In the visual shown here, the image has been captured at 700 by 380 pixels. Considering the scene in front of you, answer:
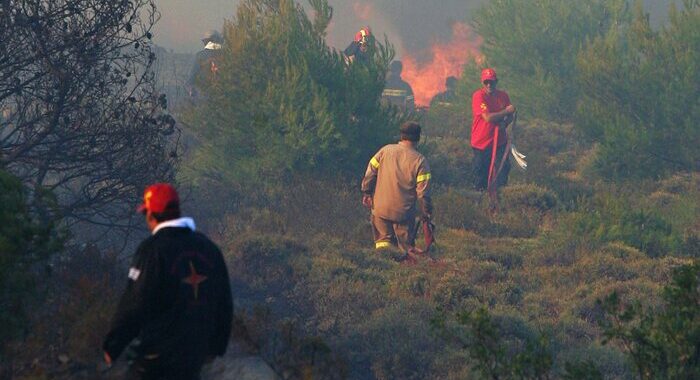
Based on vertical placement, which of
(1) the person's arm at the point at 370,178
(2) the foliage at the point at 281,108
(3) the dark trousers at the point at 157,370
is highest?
(2) the foliage at the point at 281,108

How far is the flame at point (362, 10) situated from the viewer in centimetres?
5122

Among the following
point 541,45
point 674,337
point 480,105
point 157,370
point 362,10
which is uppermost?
point 362,10

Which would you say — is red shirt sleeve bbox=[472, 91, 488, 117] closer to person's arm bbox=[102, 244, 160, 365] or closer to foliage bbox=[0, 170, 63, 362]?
foliage bbox=[0, 170, 63, 362]

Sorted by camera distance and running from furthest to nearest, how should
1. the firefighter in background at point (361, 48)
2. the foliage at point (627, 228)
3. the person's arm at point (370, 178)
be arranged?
the firefighter in background at point (361, 48)
the foliage at point (627, 228)
the person's arm at point (370, 178)

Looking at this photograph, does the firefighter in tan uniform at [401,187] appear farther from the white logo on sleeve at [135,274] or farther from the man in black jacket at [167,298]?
the white logo on sleeve at [135,274]

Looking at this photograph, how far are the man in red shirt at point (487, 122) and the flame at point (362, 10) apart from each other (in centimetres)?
3455

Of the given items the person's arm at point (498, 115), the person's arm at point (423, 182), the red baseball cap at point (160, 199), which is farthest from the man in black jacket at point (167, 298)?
the person's arm at point (498, 115)

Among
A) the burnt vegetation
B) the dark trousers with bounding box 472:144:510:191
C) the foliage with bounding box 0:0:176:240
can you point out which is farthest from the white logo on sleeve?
the dark trousers with bounding box 472:144:510:191

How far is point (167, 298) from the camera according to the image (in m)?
4.66

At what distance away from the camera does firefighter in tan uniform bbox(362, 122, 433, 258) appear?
12.5 m

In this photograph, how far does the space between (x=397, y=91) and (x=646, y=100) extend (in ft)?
43.3

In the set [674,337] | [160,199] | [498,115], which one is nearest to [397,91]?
[498,115]

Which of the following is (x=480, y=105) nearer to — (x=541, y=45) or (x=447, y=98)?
(x=541, y=45)

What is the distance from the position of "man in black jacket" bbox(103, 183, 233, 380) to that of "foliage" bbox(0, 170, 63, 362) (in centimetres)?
134
